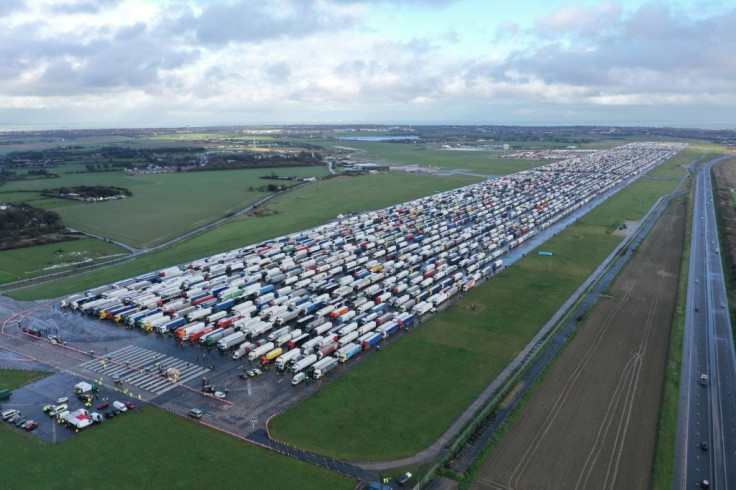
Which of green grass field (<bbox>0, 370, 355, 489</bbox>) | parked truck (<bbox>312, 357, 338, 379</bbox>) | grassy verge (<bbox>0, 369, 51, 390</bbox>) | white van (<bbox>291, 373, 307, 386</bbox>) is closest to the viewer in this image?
green grass field (<bbox>0, 370, 355, 489</bbox>)

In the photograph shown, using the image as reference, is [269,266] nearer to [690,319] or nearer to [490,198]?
[690,319]

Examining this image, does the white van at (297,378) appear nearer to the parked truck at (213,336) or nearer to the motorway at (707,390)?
the parked truck at (213,336)

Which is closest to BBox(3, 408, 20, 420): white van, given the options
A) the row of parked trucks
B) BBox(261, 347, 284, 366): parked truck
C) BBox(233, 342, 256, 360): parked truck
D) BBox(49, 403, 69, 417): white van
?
BBox(49, 403, 69, 417): white van

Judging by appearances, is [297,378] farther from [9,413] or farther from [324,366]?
[9,413]

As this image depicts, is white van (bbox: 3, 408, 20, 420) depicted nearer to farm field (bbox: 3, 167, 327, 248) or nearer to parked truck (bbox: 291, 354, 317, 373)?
parked truck (bbox: 291, 354, 317, 373)

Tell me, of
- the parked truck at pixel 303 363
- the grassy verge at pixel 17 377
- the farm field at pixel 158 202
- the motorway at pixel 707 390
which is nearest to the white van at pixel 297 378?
the parked truck at pixel 303 363

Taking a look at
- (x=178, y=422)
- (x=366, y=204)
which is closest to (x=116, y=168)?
(x=366, y=204)
